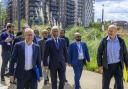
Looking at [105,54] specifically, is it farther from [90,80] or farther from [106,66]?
[90,80]

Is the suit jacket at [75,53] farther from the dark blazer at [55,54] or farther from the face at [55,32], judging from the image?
the face at [55,32]

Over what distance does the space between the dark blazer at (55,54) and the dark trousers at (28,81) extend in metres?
2.05

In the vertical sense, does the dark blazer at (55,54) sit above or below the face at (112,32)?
below

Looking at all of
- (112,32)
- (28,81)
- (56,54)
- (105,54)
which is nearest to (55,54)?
(56,54)

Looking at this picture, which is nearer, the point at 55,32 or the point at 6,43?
the point at 55,32

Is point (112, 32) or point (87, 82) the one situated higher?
point (112, 32)

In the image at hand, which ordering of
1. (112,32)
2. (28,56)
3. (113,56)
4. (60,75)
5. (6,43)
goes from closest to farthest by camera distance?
(28,56), (112,32), (113,56), (60,75), (6,43)

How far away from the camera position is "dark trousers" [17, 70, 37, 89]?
9.03 meters

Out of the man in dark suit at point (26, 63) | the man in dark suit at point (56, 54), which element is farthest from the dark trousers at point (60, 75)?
the man in dark suit at point (26, 63)

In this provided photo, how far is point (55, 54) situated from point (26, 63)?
2.12m

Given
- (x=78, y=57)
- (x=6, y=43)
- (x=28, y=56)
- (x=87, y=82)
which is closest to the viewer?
(x=28, y=56)

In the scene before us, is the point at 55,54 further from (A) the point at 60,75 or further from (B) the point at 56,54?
(A) the point at 60,75

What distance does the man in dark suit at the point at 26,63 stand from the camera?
8.99m

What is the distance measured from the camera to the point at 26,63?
29.7 ft
